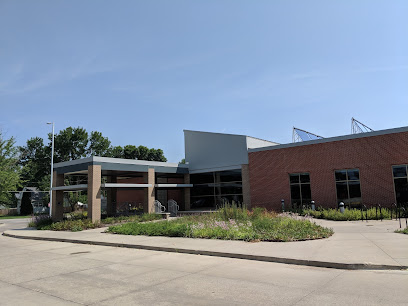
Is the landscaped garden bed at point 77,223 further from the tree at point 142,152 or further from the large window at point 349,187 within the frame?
the tree at point 142,152

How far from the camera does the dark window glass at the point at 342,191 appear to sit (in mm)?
23145

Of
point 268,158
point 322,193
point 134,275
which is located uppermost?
point 268,158

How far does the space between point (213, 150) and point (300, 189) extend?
911cm

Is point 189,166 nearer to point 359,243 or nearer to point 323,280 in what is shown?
point 359,243

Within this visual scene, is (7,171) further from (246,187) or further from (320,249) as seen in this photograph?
(320,249)

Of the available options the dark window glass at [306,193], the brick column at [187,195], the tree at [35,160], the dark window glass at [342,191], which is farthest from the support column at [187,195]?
the tree at [35,160]

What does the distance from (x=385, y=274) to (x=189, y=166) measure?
84.9 feet

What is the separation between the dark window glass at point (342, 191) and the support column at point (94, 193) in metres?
17.3

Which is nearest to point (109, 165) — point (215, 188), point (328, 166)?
point (215, 188)

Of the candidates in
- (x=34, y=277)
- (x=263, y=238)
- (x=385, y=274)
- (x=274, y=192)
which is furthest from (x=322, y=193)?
(x=34, y=277)

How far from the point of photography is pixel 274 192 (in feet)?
86.1

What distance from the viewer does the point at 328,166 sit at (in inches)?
939

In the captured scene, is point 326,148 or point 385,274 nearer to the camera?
point 385,274

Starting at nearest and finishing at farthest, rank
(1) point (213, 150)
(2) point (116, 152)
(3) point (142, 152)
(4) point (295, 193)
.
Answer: (4) point (295, 193) < (1) point (213, 150) < (2) point (116, 152) < (3) point (142, 152)
